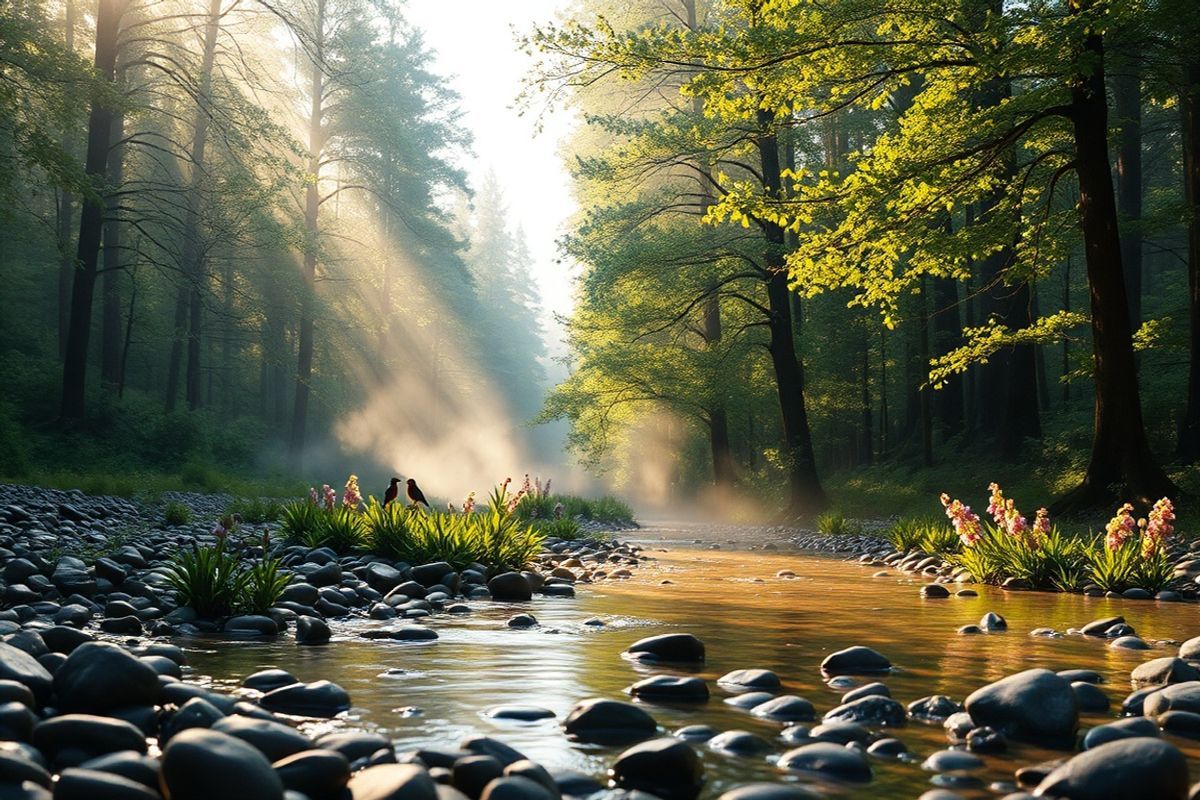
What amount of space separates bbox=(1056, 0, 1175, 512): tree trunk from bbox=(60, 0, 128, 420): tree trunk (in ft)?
59.5

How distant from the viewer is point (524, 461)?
80688 mm

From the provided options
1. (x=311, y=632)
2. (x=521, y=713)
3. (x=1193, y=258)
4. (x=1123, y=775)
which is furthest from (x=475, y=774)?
(x=1193, y=258)

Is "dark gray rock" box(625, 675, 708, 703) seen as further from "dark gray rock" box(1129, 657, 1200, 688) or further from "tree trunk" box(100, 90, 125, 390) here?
"tree trunk" box(100, 90, 125, 390)

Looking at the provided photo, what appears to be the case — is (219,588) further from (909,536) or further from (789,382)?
(789,382)

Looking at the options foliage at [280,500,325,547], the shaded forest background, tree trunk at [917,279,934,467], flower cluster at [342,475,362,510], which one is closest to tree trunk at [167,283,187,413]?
the shaded forest background

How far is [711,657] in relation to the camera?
4.98 m

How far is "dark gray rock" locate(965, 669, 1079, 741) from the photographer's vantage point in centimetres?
338

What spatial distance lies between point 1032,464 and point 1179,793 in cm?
1845

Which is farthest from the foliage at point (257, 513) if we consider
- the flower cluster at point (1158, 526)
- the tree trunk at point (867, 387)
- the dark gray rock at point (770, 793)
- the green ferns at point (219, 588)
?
the tree trunk at point (867, 387)

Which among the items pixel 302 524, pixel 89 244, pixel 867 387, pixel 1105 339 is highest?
pixel 89 244

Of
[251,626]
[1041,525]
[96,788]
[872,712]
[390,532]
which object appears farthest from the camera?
[390,532]

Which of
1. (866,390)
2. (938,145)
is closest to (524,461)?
(866,390)

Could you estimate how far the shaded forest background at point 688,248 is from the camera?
1201 centimetres

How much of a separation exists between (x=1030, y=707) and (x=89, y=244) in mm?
21575
